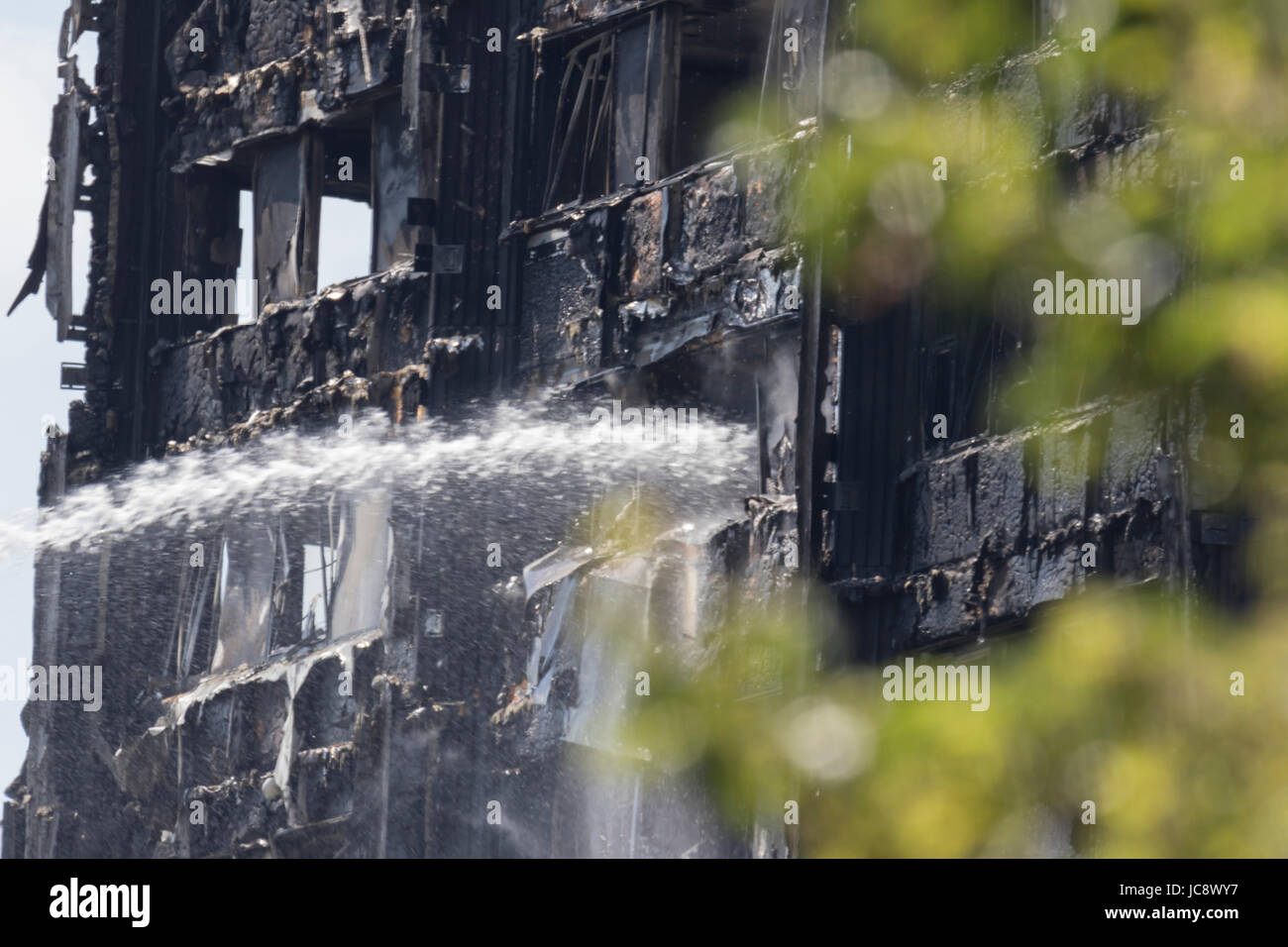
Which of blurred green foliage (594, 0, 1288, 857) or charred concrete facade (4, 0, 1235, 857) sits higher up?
charred concrete facade (4, 0, 1235, 857)

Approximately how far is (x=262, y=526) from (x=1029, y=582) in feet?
28.9

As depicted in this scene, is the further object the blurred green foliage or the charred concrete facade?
the charred concrete facade

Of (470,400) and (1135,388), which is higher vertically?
(470,400)

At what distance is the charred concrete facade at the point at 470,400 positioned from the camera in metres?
11.9

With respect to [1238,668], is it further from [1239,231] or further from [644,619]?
A: [644,619]

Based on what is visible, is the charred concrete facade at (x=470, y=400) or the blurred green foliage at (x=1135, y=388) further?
the charred concrete facade at (x=470, y=400)

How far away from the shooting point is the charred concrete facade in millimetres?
11883

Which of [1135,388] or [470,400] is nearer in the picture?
[1135,388]

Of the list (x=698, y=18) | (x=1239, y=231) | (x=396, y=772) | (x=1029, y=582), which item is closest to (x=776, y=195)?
(x=698, y=18)

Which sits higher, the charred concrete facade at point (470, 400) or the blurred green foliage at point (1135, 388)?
the charred concrete facade at point (470, 400)

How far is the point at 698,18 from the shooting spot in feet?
50.1

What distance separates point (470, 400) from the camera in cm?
1588
